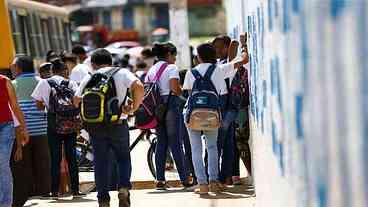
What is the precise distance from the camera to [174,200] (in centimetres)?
837

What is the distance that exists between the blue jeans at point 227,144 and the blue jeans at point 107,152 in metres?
1.44

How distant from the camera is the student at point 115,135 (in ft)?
24.0

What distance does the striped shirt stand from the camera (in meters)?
8.94

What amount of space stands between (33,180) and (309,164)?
6243 millimetres

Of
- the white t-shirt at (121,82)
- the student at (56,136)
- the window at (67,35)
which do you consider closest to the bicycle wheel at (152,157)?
the student at (56,136)

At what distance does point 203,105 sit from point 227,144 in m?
0.80

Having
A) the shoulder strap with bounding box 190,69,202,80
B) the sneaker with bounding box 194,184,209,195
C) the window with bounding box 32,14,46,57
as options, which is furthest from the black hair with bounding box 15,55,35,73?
the window with bounding box 32,14,46,57

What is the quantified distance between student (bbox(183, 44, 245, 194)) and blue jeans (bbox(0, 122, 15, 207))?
1.86 meters

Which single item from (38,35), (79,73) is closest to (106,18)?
(38,35)

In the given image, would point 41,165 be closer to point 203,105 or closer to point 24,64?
point 24,64

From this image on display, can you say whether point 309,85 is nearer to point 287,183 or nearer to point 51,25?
point 287,183

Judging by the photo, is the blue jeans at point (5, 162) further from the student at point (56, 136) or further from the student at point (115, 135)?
the student at point (56, 136)

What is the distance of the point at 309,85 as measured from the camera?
10.7 feet

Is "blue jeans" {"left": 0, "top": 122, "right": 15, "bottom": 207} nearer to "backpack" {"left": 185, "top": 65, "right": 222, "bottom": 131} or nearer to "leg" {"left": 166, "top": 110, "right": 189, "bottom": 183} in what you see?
"backpack" {"left": 185, "top": 65, "right": 222, "bottom": 131}
